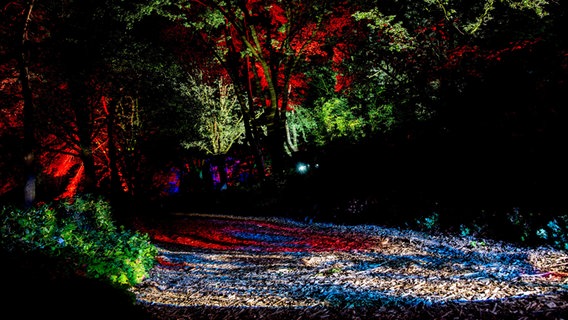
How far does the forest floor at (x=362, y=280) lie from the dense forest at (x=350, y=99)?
1.91 metres

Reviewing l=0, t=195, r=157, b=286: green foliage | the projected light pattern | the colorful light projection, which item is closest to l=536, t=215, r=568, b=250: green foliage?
the projected light pattern

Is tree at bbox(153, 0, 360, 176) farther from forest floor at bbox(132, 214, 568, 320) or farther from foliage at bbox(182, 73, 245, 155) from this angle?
forest floor at bbox(132, 214, 568, 320)

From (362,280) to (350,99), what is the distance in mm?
22819

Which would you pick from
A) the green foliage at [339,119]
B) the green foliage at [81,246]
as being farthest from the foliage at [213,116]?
the green foliage at [81,246]

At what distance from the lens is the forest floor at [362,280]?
4098 mm

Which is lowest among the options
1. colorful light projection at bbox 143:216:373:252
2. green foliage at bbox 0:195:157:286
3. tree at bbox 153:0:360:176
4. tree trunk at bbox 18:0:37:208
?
colorful light projection at bbox 143:216:373:252

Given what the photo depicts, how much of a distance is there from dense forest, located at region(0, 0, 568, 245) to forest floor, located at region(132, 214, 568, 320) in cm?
191

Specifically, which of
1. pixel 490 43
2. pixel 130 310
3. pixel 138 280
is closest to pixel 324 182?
pixel 490 43

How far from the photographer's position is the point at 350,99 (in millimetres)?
27156

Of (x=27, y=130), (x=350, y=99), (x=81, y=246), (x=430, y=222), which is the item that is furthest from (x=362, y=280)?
(x=350, y=99)

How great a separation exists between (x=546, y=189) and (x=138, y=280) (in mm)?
8888

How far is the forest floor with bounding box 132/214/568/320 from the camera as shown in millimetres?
4098

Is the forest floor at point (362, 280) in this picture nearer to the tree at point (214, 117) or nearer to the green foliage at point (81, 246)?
the green foliage at point (81, 246)

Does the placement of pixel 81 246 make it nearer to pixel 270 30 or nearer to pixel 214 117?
pixel 270 30
